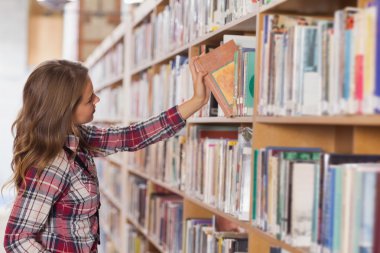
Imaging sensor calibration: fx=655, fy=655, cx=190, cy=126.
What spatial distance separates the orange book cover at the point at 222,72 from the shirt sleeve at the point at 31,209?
1.96 feet

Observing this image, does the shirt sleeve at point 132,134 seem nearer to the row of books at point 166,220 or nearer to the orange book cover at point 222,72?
the orange book cover at point 222,72

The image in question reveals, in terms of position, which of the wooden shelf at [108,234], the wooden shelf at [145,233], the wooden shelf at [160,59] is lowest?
the wooden shelf at [108,234]

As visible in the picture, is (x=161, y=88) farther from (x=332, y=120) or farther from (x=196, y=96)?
(x=332, y=120)

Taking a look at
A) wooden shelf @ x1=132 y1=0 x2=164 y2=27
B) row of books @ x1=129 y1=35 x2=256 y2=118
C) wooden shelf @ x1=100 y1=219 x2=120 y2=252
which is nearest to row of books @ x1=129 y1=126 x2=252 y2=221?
row of books @ x1=129 y1=35 x2=256 y2=118

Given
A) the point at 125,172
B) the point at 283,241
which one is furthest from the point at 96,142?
the point at 125,172

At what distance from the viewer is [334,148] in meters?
1.83

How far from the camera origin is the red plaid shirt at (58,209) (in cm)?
204

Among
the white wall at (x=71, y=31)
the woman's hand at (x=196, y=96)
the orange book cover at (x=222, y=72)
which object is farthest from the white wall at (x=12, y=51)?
the orange book cover at (x=222, y=72)

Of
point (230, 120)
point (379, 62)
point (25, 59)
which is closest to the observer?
point (379, 62)

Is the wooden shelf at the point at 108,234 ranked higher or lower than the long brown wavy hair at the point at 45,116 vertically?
lower

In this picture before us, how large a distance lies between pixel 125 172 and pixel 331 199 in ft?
10.5

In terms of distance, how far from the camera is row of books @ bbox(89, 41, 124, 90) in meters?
4.93

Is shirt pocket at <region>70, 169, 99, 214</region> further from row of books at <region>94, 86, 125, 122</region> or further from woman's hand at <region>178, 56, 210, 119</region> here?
row of books at <region>94, 86, 125, 122</region>

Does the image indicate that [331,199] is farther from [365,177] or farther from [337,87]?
[337,87]
